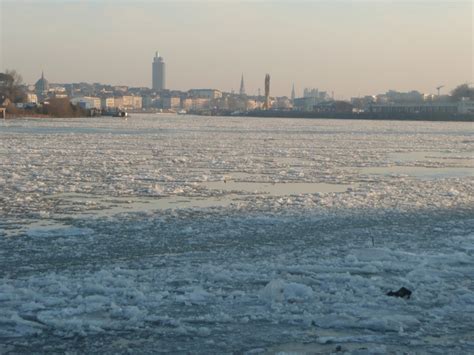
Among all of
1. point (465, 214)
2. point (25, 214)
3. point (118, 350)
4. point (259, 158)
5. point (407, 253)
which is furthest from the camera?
point (259, 158)

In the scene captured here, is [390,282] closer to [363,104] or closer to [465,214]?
[465,214]

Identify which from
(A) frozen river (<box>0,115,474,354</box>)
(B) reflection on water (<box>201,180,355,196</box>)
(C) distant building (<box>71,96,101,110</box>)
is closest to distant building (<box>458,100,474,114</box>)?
(C) distant building (<box>71,96,101,110</box>)

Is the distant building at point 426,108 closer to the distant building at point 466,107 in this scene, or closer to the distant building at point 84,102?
the distant building at point 466,107

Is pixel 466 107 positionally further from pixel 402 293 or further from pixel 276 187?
pixel 402 293

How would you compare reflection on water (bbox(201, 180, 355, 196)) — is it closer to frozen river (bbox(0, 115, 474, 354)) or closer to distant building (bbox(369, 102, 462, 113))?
frozen river (bbox(0, 115, 474, 354))

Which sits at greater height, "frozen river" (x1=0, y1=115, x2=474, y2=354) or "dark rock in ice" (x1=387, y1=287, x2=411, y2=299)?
"dark rock in ice" (x1=387, y1=287, x2=411, y2=299)

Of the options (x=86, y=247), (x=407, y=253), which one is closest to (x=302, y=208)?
(x=407, y=253)

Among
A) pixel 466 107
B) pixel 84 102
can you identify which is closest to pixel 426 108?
pixel 466 107

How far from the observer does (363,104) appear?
186125 millimetres

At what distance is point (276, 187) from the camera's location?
41.9ft

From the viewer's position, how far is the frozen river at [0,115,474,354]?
4566mm

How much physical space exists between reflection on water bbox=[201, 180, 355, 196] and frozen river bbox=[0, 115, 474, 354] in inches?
1.5

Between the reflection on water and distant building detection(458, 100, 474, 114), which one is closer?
the reflection on water

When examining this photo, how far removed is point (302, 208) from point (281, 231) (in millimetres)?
1808
